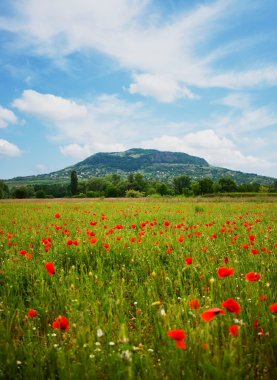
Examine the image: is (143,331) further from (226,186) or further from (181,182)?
(181,182)

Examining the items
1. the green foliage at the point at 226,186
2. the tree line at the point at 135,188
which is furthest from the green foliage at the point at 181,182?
the green foliage at the point at 226,186

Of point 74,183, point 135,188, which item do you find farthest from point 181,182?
point 74,183

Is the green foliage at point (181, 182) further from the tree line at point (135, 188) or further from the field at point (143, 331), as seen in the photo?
the field at point (143, 331)

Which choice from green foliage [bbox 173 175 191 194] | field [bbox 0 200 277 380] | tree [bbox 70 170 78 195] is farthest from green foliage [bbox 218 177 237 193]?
field [bbox 0 200 277 380]

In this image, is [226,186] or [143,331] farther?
[226,186]

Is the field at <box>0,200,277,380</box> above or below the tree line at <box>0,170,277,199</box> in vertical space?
below

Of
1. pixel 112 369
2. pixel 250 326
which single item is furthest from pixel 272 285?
pixel 112 369

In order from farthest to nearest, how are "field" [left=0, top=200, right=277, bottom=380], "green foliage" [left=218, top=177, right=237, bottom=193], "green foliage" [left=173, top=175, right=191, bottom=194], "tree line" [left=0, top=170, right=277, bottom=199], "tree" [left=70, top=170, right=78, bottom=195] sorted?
1. "green foliage" [left=173, top=175, right=191, bottom=194]
2. "tree" [left=70, top=170, right=78, bottom=195]
3. "green foliage" [left=218, top=177, right=237, bottom=193]
4. "tree line" [left=0, top=170, right=277, bottom=199]
5. "field" [left=0, top=200, right=277, bottom=380]

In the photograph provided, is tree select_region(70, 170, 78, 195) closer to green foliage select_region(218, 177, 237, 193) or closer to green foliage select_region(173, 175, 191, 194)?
green foliage select_region(173, 175, 191, 194)

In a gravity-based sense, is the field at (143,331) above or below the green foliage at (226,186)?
below

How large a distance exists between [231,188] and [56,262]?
4431 inches

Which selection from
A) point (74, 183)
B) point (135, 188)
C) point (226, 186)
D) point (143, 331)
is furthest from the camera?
point (74, 183)

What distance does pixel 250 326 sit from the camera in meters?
2.65

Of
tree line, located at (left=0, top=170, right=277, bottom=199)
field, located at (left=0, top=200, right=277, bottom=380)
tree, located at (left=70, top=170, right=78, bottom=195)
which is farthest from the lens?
tree, located at (left=70, top=170, right=78, bottom=195)
